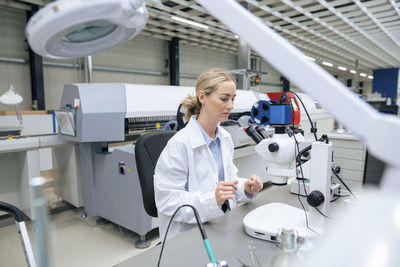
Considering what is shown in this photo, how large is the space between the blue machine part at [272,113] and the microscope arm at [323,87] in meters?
0.68

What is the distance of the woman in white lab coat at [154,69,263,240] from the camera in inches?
42.5

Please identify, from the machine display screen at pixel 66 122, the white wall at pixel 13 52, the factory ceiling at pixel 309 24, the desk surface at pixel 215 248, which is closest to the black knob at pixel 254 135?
the desk surface at pixel 215 248

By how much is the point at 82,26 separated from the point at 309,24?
5987 millimetres

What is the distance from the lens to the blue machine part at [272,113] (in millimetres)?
1071

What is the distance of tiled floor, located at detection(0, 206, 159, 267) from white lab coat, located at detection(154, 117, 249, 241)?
4.07 ft

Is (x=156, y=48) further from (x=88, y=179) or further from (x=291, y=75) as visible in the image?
(x=291, y=75)

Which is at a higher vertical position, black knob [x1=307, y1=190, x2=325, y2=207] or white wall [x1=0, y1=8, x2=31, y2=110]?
white wall [x1=0, y1=8, x2=31, y2=110]

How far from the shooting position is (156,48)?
7270mm

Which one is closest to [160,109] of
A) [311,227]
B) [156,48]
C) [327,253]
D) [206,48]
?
[311,227]

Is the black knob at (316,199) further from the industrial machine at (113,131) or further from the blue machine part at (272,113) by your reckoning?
the industrial machine at (113,131)

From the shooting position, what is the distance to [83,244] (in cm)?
235

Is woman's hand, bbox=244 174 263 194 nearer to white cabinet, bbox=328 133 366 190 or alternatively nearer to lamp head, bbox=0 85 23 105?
white cabinet, bbox=328 133 366 190

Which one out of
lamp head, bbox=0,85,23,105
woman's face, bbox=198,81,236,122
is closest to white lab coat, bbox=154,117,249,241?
woman's face, bbox=198,81,236,122

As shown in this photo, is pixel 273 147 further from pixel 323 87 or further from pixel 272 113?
pixel 323 87
